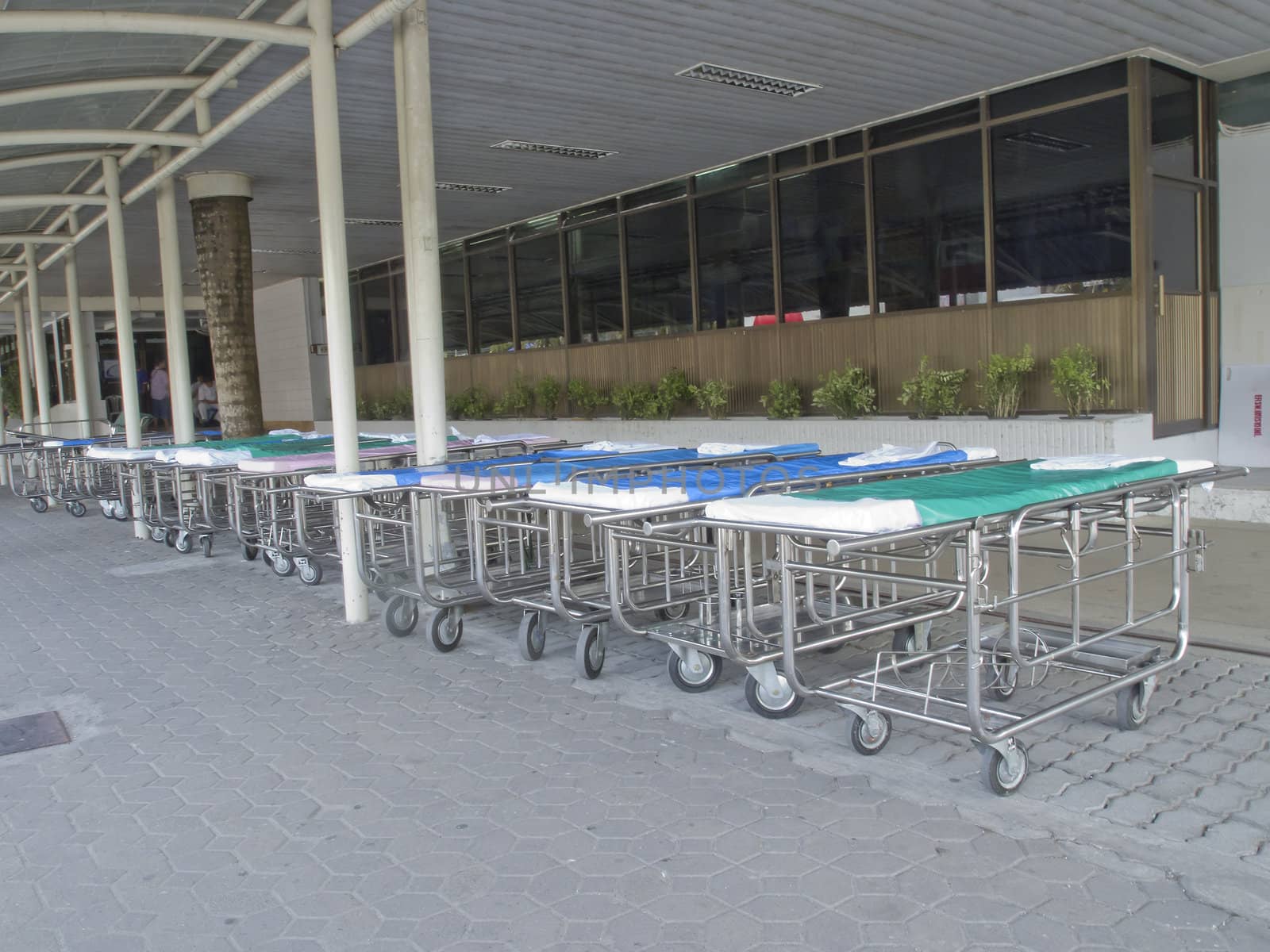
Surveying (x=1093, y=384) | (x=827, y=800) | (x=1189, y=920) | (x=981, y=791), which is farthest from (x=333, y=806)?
(x=1093, y=384)

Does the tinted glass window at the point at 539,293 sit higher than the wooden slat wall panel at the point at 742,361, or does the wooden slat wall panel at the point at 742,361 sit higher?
the tinted glass window at the point at 539,293

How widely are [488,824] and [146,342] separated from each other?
31425 millimetres

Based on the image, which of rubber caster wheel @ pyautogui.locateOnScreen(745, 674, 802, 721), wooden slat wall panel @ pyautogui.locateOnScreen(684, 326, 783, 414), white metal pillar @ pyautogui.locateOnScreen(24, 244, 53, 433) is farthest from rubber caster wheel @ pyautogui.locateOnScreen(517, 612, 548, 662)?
white metal pillar @ pyautogui.locateOnScreen(24, 244, 53, 433)

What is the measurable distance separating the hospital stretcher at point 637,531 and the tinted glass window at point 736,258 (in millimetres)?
6908

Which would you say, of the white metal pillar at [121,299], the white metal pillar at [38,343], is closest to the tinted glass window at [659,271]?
the white metal pillar at [121,299]

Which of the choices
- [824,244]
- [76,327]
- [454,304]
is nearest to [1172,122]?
[824,244]

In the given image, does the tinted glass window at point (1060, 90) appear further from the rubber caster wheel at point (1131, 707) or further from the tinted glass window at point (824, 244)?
the rubber caster wheel at point (1131, 707)

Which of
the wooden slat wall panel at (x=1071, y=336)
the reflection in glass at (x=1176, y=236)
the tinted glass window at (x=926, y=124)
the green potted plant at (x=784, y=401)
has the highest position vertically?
the tinted glass window at (x=926, y=124)

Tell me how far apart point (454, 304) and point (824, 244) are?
9.61m

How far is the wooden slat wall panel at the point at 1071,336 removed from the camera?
9.83m

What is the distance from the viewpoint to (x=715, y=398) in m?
13.8

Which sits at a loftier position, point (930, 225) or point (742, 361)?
point (930, 225)

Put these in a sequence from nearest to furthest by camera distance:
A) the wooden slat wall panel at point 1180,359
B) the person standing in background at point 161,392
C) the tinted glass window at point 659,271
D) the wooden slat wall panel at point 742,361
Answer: the wooden slat wall panel at point 1180,359
the wooden slat wall panel at point 742,361
the tinted glass window at point 659,271
the person standing in background at point 161,392

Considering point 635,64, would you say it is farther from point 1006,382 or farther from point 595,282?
point 595,282
